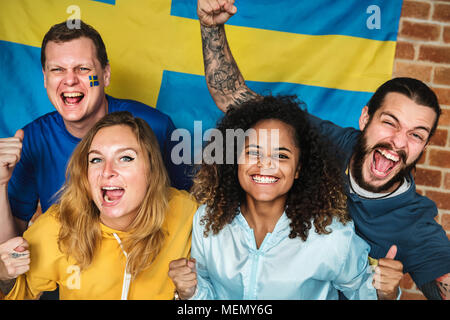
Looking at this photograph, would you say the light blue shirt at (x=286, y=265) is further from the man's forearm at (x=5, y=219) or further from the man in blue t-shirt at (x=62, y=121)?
the man's forearm at (x=5, y=219)

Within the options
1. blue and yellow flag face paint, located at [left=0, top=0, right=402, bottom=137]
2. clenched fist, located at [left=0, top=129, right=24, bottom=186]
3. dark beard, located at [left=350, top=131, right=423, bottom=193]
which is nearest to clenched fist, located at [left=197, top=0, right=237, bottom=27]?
blue and yellow flag face paint, located at [left=0, top=0, right=402, bottom=137]

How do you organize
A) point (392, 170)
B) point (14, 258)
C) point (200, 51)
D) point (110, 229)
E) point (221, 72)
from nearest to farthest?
point (14, 258) → point (110, 229) → point (392, 170) → point (221, 72) → point (200, 51)

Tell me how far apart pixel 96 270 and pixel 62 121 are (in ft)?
2.03

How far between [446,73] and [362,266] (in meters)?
1.04

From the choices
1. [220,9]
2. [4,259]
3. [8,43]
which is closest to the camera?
[4,259]

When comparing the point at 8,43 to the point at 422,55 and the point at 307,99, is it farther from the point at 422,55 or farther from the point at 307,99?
the point at 422,55

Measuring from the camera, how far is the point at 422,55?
1.85 m

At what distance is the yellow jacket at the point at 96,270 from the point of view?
A: 4.35 feet

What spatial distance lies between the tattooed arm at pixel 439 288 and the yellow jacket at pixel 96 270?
85 cm

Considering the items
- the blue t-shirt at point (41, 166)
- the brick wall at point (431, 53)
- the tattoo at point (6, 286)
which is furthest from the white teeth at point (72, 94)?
the brick wall at point (431, 53)

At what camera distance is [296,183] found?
1433 mm

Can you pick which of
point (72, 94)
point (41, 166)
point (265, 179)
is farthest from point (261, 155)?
point (41, 166)

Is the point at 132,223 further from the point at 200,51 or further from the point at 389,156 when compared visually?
the point at 389,156
